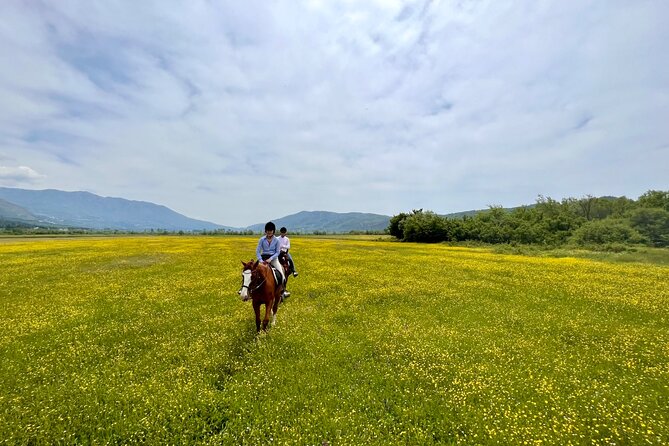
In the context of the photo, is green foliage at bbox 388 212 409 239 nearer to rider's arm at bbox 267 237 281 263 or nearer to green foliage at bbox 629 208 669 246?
green foliage at bbox 629 208 669 246

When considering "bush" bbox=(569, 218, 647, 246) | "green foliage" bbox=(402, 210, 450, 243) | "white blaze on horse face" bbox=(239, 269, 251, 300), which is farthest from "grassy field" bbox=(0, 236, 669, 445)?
"green foliage" bbox=(402, 210, 450, 243)

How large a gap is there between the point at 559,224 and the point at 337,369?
4286 inches

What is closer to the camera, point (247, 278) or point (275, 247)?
point (247, 278)

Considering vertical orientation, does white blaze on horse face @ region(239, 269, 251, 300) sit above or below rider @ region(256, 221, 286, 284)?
below

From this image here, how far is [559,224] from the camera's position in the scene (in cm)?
9056

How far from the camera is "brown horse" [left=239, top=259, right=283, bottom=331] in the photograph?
36.8 ft

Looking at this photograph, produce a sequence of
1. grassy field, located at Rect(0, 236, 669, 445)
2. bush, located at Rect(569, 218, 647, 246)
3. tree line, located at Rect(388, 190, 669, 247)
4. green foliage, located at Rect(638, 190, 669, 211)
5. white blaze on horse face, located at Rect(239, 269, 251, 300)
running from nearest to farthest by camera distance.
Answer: grassy field, located at Rect(0, 236, 669, 445) → white blaze on horse face, located at Rect(239, 269, 251, 300) → bush, located at Rect(569, 218, 647, 246) → tree line, located at Rect(388, 190, 669, 247) → green foliage, located at Rect(638, 190, 669, 211)

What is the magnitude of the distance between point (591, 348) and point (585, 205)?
462ft

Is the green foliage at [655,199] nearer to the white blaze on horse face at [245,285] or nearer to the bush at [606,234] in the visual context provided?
the bush at [606,234]

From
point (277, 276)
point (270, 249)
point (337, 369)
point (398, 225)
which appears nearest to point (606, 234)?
point (398, 225)

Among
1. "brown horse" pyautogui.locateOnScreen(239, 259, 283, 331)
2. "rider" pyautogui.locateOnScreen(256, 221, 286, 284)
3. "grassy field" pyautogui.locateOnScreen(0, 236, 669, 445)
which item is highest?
"rider" pyautogui.locateOnScreen(256, 221, 286, 284)

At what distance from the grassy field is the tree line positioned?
7642 cm

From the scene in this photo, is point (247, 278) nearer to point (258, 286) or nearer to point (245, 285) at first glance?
point (245, 285)

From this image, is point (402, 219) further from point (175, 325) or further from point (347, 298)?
point (175, 325)
